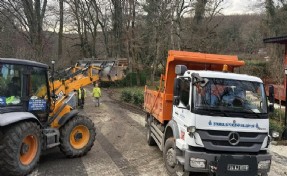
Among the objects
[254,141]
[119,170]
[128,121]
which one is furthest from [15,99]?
[128,121]

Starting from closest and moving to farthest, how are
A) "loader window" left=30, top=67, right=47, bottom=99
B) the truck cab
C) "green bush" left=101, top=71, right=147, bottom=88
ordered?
the truck cab → "loader window" left=30, top=67, right=47, bottom=99 → "green bush" left=101, top=71, right=147, bottom=88

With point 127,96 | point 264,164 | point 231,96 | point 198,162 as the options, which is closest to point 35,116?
point 198,162

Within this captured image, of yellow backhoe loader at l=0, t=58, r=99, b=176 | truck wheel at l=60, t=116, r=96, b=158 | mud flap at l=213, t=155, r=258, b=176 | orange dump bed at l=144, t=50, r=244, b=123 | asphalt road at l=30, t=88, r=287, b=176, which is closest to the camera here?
Answer: mud flap at l=213, t=155, r=258, b=176

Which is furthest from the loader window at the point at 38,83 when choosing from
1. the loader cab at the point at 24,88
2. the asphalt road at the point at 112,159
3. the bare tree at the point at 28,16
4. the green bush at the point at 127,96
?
the bare tree at the point at 28,16

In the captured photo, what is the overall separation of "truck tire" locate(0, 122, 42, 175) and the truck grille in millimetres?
3680

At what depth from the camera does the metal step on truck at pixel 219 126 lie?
275 inches

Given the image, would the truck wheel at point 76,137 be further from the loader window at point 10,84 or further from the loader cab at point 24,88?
the loader window at point 10,84

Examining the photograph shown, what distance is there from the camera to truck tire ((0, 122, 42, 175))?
7469mm

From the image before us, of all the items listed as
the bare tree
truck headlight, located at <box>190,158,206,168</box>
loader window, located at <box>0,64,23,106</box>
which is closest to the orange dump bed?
truck headlight, located at <box>190,158,206,168</box>

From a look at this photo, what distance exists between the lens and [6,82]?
7918mm

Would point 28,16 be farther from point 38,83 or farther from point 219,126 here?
point 219,126

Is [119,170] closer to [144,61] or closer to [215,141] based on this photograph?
[215,141]

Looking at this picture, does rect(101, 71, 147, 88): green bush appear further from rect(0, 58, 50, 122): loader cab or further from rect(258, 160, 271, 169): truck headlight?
rect(258, 160, 271, 169): truck headlight

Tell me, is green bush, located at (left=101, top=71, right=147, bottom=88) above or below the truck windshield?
below
